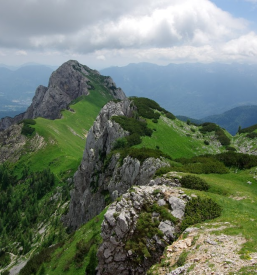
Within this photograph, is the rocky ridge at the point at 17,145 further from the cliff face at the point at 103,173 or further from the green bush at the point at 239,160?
the green bush at the point at 239,160

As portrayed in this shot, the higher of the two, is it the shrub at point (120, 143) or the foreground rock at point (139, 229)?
the shrub at point (120, 143)

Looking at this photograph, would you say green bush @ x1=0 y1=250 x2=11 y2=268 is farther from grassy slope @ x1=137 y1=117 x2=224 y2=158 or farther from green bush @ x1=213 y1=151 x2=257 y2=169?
green bush @ x1=213 y1=151 x2=257 y2=169

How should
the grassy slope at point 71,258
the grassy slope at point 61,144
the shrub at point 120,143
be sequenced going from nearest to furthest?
the grassy slope at point 71,258 < the shrub at point 120,143 < the grassy slope at point 61,144

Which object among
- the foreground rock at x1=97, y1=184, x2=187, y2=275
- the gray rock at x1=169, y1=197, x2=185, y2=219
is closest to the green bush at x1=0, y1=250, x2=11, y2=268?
the foreground rock at x1=97, y1=184, x2=187, y2=275

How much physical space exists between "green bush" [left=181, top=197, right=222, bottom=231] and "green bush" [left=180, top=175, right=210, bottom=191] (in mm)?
6036

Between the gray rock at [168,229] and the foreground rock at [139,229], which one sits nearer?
the foreground rock at [139,229]

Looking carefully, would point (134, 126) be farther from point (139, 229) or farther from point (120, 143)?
point (139, 229)

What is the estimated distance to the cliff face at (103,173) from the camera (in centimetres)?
4297

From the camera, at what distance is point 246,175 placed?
3488 centimetres

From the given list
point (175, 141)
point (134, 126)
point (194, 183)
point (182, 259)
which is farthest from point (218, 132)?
point (182, 259)

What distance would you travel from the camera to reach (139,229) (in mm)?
19359

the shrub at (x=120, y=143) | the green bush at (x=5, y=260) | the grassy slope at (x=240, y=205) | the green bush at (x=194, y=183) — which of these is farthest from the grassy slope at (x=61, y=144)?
the grassy slope at (x=240, y=205)

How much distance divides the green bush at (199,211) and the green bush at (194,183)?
6036 millimetres

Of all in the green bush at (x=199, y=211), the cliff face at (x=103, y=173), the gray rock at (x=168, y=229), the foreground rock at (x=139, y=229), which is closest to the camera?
the foreground rock at (x=139, y=229)
